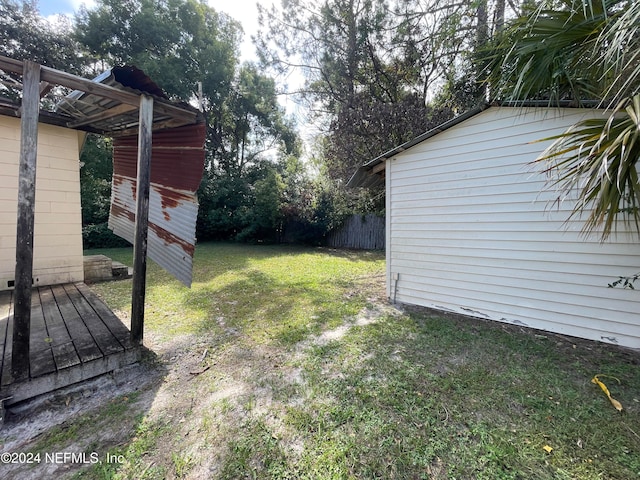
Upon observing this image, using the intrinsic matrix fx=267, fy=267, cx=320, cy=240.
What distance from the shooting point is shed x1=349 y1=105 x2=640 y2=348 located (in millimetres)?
3027

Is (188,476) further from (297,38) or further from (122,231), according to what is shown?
(297,38)

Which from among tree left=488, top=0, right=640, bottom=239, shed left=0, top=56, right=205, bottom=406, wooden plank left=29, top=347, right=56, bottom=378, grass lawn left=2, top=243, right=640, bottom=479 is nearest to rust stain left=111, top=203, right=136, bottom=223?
shed left=0, top=56, right=205, bottom=406

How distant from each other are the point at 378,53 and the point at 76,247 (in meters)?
9.23

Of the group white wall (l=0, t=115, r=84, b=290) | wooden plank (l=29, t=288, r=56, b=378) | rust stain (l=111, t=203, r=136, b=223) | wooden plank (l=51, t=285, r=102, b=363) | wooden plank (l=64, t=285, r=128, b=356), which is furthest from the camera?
white wall (l=0, t=115, r=84, b=290)

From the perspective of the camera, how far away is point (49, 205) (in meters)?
4.01

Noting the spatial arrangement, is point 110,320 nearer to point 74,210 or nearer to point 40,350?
point 40,350

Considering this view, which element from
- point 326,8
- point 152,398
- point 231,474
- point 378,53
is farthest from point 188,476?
point 326,8

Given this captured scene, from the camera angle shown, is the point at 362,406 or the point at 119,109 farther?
the point at 119,109

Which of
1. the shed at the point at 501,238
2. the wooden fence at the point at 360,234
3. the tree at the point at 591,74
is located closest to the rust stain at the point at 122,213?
the shed at the point at 501,238

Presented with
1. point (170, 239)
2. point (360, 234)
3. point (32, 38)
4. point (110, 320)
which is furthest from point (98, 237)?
point (360, 234)

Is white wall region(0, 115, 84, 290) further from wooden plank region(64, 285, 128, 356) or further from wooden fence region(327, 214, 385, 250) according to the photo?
wooden fence region(327, 214, 385, 250)

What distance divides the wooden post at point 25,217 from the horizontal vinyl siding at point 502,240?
4.15m

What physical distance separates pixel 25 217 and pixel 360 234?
35.2 ft

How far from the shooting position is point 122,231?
382 centimetres
